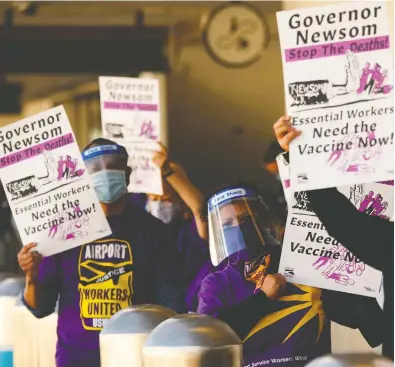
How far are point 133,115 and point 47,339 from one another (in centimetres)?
240

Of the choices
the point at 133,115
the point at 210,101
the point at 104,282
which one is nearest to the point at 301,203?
the point at 104,282

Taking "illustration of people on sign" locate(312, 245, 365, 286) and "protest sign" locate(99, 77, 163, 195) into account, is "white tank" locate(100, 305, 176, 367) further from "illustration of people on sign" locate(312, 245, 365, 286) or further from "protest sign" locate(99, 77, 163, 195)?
"protest sign" locate(99, 77, 163, 195)

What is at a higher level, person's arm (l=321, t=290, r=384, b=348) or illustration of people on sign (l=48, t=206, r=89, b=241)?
illustration of people on sign (l=48, t=206, r=89, b=241)

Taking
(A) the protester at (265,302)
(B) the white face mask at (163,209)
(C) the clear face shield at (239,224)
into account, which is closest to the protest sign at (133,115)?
(B) the white face mask at (163,209)

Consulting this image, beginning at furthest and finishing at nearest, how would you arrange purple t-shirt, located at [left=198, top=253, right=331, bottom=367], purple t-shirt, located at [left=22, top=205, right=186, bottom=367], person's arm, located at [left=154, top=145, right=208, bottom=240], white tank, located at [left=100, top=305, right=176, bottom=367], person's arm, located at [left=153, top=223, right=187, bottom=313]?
person's arm, located at [left=154, top=145, right=208, bottom=240] < person's arm, located at [left=153, top=223, right=187, bottom=313] < purple t-shirt, located at [left=22, top=205, right=186, bottom=367] < purple t-shirt, located at [left=198, top=253, right=331, bottom=367] < white tank, located at [left=100, top=305, right=176, bottom=367]

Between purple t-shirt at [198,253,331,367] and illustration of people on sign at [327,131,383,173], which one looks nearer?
illustration of people on sign at [327,131,383,173]

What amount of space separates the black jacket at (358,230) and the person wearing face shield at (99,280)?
1.56 metres

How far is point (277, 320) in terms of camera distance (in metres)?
5.40

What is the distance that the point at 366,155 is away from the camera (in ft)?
15.7

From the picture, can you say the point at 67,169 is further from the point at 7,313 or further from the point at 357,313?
the point at 357,313

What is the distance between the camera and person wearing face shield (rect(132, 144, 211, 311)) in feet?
25.2

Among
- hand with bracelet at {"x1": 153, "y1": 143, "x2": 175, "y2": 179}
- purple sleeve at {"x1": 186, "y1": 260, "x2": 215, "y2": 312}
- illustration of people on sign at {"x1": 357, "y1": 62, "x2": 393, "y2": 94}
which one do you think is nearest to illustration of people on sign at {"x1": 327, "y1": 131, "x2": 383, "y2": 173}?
illustration of people on sign at {"x1": 357, "y1": 62, "x2": 393, "y2": 94}

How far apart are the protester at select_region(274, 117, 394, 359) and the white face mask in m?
3.88

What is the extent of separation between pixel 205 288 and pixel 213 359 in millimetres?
929
